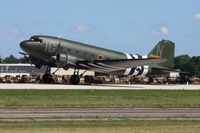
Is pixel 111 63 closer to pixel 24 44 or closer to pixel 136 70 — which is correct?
pixel 136 70

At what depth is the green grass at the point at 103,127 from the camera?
720 inches

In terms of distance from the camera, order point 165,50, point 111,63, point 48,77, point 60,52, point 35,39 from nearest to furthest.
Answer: point 60,52 < point 35,39 < point 111,63 < point 48,77 < point 165,50

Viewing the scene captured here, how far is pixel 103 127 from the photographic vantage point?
1947 cm

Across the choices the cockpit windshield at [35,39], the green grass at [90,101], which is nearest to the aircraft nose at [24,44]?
the cockpit windshield at [35,39]

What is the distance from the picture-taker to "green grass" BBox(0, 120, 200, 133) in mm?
18281

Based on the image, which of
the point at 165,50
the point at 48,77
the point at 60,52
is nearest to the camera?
the point at 60,52

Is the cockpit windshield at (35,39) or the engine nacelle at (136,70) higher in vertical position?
the cockpit windshield at (35,39)

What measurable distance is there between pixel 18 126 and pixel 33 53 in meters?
39.7

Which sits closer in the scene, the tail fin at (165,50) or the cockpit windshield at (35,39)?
the cockpit windshield at (35,39)

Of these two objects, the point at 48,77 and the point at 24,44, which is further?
the point at 48,77

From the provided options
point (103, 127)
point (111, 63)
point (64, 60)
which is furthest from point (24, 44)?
point (103, 127)

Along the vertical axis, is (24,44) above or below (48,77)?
above

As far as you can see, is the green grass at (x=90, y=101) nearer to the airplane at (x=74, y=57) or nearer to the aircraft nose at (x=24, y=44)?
the airplane at (x=74, y=57)

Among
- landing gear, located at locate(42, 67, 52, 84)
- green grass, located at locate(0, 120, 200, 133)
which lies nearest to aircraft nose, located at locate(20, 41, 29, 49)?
landing gear, located at locate(42, 67, 52, 84)
